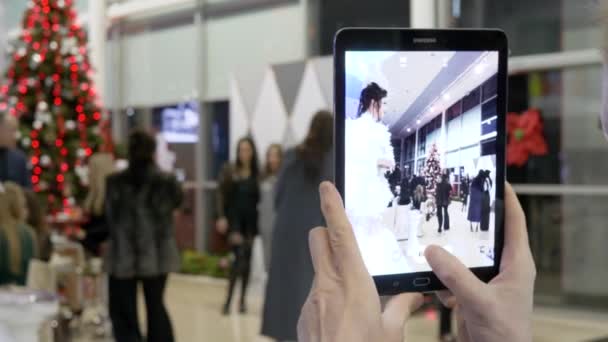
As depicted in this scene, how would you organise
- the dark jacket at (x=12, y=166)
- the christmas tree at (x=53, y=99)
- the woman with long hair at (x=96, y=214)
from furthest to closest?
the christmas tree at (x=53, y=99) < the dark jacket at (x=12, y=166) < the woman with long hair at (x=96, y=214)

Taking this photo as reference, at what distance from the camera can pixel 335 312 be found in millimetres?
805

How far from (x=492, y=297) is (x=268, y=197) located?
21.5 ft

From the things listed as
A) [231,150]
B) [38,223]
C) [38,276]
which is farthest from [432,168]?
[231,150]

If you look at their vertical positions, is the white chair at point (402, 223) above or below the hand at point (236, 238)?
above

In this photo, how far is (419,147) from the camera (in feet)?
3.29

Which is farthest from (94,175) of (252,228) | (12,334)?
(12,334)

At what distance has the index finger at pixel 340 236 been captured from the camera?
0.81 meters

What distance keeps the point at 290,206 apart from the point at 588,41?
4.06 meters

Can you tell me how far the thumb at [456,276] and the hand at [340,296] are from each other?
0.06 metres

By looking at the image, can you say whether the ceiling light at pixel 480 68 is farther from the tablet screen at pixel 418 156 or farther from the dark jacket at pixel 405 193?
the dark jacket at pixel 405 193

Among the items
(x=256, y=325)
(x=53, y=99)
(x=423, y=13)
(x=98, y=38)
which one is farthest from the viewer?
(x=98, y=38)

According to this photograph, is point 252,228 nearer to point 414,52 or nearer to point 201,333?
point 201,333

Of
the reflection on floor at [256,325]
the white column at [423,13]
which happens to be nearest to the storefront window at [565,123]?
the reflection on floor at [256,325]

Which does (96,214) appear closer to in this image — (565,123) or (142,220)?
(142,220)
